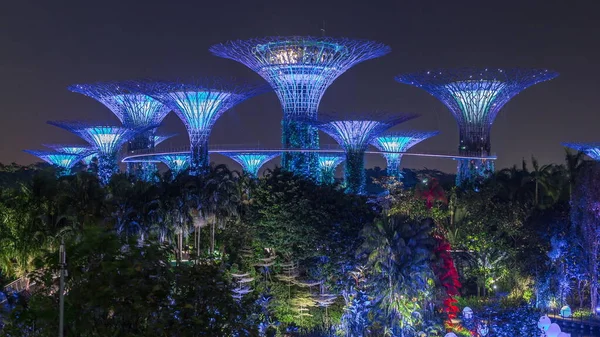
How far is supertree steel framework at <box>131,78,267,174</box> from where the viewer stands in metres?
53.8

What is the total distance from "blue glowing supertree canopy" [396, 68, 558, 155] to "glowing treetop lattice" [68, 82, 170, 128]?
21.9 m

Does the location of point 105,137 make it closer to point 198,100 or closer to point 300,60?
point 198,100

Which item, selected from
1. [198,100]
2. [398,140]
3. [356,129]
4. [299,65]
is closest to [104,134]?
[198,100]

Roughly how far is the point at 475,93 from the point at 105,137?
31417mm

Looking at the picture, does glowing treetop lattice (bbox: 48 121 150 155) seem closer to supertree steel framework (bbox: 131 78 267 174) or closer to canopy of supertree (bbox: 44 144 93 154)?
supertree steel framework (bbox: 131 78 267 174)

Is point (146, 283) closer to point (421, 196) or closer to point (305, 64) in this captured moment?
point (421, 196)

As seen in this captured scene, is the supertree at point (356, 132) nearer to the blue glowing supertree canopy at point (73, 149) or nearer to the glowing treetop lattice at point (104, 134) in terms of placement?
the glowing treetop lattice at point (104, 134)

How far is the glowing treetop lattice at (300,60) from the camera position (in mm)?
52344

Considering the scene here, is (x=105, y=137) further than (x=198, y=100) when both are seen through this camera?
Yes

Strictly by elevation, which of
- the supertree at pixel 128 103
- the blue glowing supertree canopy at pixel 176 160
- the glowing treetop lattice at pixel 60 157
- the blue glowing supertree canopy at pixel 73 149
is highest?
the supertree at pixel 128 103

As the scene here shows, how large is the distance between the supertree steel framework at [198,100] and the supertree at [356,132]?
593 centimetres

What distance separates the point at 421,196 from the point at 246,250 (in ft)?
38.9

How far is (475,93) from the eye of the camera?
58625 millimetres

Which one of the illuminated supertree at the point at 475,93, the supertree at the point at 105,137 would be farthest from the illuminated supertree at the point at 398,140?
the supertree at the point at 105,137
